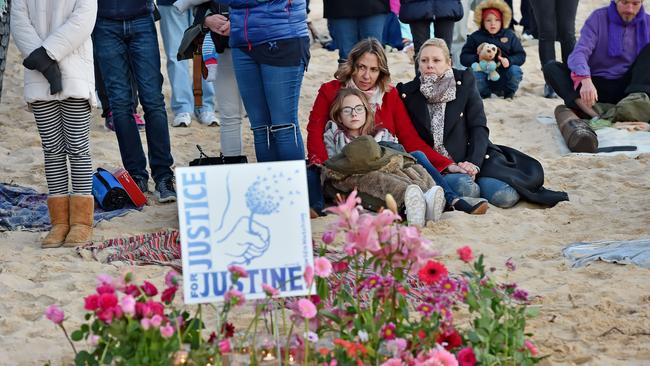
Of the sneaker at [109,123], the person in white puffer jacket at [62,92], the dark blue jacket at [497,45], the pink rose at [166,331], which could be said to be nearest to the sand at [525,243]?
the sneaker at [109,123]

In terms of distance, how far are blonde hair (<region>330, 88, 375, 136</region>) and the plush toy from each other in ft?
10.4

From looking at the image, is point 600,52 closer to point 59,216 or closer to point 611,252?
point 611,252

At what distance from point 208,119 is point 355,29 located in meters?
1.29

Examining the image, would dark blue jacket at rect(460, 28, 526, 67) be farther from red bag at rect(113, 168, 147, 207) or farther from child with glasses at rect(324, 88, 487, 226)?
red bag at rect(113, 168, 147, 207)

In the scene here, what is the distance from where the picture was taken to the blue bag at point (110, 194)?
256 inches

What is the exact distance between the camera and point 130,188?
655 centimetres

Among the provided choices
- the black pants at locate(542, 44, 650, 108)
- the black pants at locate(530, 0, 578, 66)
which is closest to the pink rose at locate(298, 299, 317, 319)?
the black pants at locate(542, 44, 650, 108)

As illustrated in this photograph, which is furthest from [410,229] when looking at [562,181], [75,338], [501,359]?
[562,181]

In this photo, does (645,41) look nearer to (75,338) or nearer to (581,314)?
(581,314)

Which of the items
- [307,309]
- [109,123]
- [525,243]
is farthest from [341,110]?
[307,309]

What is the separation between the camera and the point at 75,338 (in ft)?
11.2

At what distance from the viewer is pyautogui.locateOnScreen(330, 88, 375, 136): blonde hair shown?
649cm

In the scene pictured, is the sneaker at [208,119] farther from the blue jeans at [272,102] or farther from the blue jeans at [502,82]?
the blue jeans at [272,102]

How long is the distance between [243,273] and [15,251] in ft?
8.50
